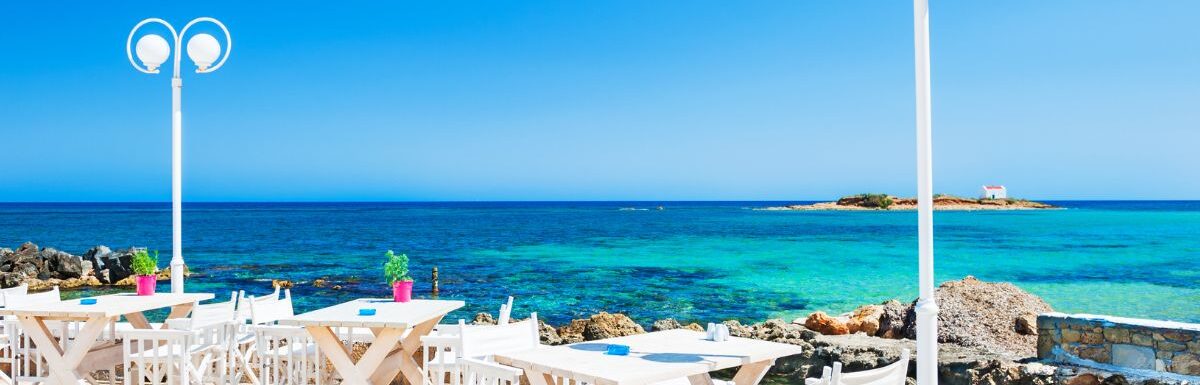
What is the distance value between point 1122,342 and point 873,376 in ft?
16.0

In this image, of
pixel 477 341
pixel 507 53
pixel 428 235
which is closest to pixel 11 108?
pixel 428 235

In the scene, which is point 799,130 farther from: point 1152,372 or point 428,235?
point 1152,372

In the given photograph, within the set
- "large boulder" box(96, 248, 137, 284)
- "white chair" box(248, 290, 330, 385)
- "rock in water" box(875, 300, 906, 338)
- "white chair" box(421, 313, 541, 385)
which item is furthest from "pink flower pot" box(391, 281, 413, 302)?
"large boulder" box(96, 248, 137, 284)

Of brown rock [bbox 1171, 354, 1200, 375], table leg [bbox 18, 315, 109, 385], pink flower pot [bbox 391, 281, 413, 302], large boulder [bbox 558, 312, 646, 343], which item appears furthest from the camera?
large boulder [bbox 558, 312, 646, 343]

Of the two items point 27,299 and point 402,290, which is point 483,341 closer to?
point 402,290

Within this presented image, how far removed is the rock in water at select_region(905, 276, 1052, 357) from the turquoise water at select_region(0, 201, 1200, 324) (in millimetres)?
7111

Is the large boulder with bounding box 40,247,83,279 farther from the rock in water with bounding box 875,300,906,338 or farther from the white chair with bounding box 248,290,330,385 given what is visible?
the rock in water with bounding box 875,300,906,338

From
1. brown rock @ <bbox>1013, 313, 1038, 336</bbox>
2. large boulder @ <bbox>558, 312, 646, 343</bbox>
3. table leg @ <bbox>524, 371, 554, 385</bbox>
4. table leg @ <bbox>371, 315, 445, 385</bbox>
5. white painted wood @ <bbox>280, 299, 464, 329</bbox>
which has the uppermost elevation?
white painted wood @ <bbox>280, 299, 464, 329</bbox>

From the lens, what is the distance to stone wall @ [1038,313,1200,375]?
7.45 meters

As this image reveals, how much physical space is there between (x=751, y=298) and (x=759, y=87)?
33.3 metres

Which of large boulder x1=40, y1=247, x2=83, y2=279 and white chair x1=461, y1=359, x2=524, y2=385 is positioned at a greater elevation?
white chair x1=461, y1=359, x2=524, y2=385

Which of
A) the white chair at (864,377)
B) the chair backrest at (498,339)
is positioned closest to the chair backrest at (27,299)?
the chair backrest at (498,339)

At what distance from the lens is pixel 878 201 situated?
97.8 metres

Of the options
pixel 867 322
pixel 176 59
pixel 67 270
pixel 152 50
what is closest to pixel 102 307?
pixel 152 50
